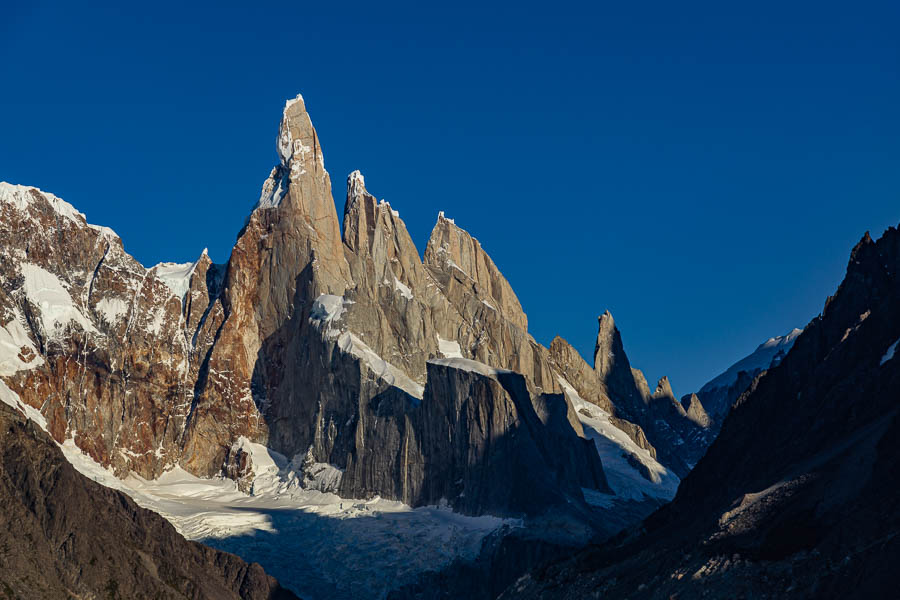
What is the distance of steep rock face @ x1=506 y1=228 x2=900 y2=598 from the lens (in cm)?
8475

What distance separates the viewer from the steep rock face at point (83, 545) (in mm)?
126688

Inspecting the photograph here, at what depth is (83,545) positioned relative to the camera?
439ft

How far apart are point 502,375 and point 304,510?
113 ft

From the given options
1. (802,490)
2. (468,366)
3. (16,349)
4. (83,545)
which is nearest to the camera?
(802,490)

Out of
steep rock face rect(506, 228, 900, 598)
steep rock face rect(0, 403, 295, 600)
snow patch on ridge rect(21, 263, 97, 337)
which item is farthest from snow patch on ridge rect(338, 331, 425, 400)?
steep rock face rect(506, 228, 900, 598)

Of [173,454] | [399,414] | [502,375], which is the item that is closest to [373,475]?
[399,414]

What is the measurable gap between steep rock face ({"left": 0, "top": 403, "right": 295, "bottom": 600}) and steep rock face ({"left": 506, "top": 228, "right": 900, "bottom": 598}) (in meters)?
38.5

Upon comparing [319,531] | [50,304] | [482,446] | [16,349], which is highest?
[50,304]

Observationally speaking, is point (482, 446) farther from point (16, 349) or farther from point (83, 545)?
point (16, 349)

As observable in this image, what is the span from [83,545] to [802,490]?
76.9 metres

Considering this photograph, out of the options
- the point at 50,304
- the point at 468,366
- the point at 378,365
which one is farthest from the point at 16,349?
the point at 468,366

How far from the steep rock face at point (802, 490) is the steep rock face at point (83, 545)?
38.5m

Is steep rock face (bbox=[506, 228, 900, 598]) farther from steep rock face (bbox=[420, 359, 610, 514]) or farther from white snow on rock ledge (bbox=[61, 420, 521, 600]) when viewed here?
steep rock face (bbox=[420, 359, 610, 514])

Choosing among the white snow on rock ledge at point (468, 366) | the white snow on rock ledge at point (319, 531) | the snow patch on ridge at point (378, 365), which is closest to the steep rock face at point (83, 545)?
the white snow on rock ledge at point (319, 531)
